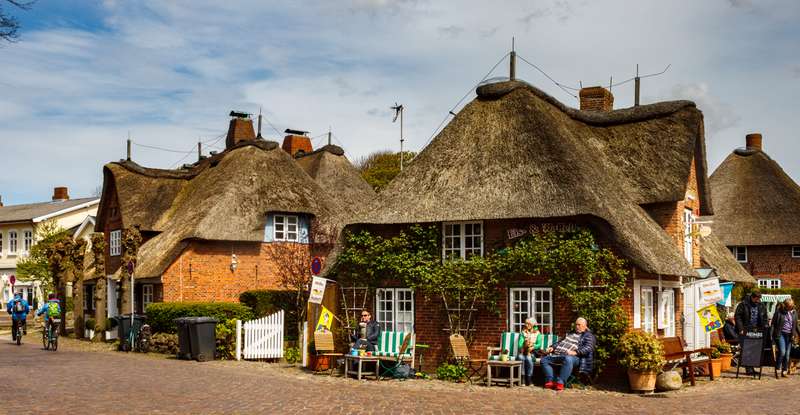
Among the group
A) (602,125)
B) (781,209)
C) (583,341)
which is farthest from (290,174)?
(781,209)

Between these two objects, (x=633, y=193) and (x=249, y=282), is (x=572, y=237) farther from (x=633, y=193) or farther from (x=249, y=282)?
(x=249, y=282)

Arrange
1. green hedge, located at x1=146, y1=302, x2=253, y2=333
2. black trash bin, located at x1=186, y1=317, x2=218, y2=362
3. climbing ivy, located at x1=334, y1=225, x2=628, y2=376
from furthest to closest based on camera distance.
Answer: green hedge, located at x1=146, y1=302, x2=253, y2=333 → black trash bin, located at x1=186, y1=317, x2=218, y2=362 → climbing ivy, located at x1=334, y1=225, x2=628, y2=376

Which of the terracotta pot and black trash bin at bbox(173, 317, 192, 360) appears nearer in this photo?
the terracotta pot

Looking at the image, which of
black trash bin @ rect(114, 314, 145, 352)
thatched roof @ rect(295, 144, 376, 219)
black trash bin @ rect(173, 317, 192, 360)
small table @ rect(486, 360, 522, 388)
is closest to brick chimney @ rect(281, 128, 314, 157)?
thatched roof @ rect(295, 144, 376, 219)

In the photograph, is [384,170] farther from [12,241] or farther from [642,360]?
[642,360]

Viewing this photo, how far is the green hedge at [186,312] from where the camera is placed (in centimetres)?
2611

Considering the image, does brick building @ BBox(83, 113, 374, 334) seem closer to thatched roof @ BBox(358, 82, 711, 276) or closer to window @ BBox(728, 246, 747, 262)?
thatched roof @ BBox(358, 82, 711, 276)

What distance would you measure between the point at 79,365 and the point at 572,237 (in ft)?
39.3

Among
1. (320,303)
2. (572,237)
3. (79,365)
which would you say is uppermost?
(572,237)

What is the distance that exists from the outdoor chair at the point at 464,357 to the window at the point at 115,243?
22236 mm

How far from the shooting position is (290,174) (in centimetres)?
3591

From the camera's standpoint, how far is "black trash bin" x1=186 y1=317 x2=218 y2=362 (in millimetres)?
22828

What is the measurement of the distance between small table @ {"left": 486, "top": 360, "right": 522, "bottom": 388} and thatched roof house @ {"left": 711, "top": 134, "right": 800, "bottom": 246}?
1340 inches

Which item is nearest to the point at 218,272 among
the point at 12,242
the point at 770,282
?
the point at 12,242
